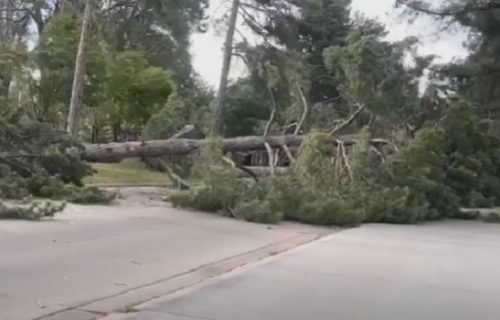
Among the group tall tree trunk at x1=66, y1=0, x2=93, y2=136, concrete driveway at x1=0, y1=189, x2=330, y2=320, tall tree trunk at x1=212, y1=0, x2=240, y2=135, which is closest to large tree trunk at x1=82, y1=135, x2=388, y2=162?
tall tree trunk at x1=66, y1=0, x2=93, y2=136

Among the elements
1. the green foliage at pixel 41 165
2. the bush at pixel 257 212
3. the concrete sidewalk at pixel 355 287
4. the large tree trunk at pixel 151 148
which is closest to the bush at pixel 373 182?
the bush at pixel 257 212

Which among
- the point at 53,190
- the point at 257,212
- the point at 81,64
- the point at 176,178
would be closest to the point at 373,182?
the point at 257,212

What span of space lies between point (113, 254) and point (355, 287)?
2994 millimetres

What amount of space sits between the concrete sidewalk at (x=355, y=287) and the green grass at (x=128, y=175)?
1020cm

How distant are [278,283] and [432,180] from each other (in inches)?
376

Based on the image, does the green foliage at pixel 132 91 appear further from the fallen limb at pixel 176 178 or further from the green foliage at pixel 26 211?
the green foliage at pixel 26 211

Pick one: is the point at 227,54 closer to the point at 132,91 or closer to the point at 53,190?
the point at 132,91

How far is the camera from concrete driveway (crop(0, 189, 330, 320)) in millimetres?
6012

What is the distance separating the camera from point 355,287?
7.27m

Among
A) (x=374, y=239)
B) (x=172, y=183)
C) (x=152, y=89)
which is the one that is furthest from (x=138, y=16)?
(x=374, y=239)

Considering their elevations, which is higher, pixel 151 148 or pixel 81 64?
pixel 81 64

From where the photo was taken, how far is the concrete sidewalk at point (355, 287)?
5.99 m

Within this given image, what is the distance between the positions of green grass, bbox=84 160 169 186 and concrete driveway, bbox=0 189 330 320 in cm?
658

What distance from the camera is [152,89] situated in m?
30.0
